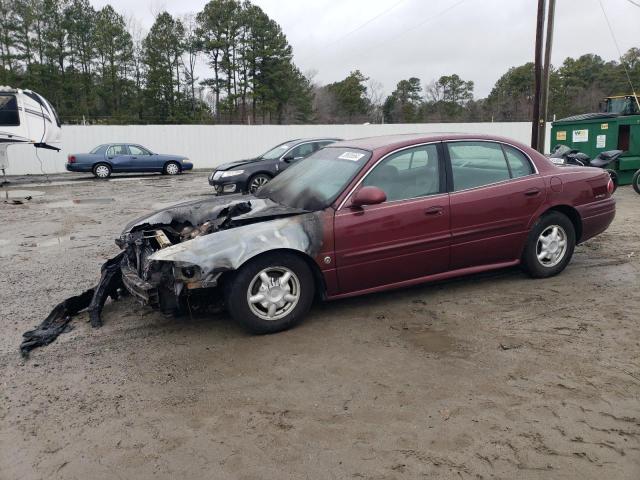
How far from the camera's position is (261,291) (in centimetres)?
409

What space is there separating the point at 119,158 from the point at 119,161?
0.12 metres

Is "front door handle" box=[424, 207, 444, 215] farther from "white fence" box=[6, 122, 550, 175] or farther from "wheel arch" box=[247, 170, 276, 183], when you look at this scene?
"white fence" box=[6, 122, 550, 175]

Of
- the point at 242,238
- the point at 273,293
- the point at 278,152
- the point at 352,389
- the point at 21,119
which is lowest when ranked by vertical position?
the point at 352,389

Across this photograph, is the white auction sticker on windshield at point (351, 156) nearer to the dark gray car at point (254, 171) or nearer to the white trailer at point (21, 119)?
the dark gray car at point (254, 171)

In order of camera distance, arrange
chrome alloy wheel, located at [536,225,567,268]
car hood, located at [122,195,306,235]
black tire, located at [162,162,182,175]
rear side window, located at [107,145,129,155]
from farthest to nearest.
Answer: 1. black tire, located at [162,162,182,175]
2. rear side window, located at [107,145,129,155]
3. chrome alloy wheel, located at [536,225,567,268]
4. car hood, located at [122,195,306,235]

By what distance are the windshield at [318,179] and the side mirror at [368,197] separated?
0.22 m

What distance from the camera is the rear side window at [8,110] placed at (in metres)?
16.4

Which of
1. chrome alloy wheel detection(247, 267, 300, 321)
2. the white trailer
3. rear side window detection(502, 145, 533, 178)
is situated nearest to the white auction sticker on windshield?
chrome alloy wheel detection(247, 267, 300, 321)

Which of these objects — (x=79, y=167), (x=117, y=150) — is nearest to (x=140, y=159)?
(x=117, y=150)

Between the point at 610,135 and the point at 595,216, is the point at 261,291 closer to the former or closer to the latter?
the point at 595,216

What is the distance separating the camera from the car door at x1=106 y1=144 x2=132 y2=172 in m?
19.9

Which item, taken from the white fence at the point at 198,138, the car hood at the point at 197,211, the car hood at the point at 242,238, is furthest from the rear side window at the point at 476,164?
the white fence at the point at 198,138

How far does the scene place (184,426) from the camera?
300 cm

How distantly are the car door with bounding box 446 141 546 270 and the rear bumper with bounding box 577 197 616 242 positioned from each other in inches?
25.2
